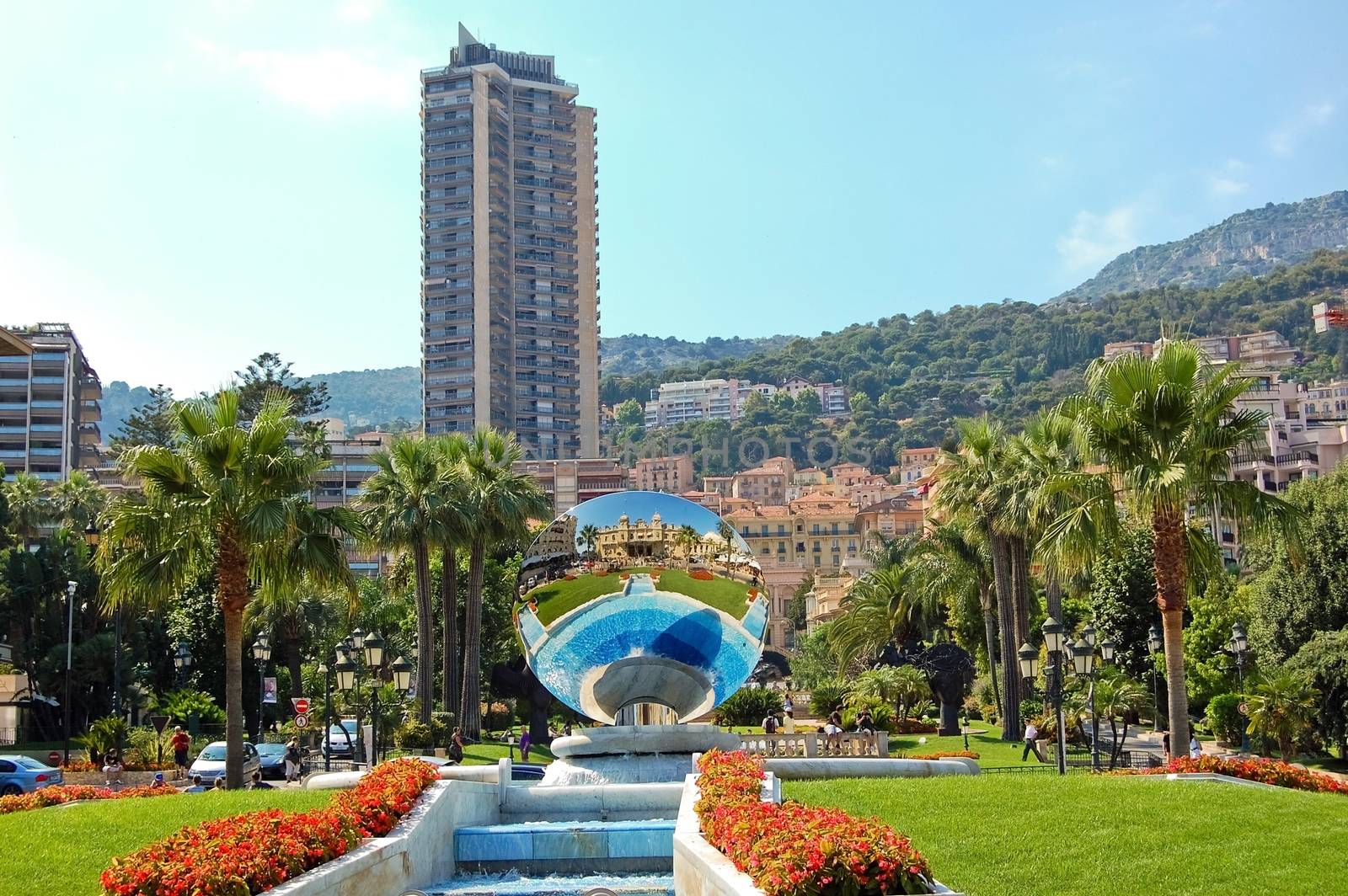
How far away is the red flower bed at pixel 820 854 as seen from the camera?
1002cm

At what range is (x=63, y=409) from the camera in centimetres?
12788

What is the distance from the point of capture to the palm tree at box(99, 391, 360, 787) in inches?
882

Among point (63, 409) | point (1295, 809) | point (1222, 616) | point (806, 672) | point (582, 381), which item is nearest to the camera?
point (1295, 809)

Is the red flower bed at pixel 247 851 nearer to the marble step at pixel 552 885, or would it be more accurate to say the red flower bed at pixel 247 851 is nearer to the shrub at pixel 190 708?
the marble step at pixel 552 885

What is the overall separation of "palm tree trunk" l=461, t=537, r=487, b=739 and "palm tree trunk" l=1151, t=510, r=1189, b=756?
22736 mm

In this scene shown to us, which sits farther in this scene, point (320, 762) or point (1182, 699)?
point (320, 762)

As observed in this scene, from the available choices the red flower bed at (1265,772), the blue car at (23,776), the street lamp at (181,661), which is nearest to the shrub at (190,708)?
the street lamp at (181,661)

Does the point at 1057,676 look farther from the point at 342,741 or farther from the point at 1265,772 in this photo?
the point at 342,741

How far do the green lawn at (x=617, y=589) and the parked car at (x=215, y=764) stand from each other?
10763 millimetres

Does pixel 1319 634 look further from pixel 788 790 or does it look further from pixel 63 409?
pixel 63 409

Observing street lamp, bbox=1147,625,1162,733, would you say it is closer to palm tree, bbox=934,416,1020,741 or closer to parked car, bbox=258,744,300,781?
palm tree, bbox=934,416,1020,741

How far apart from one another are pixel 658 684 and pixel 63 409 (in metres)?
120

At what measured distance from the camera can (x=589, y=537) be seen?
21.8m

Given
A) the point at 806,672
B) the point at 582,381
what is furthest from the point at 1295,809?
the point at 582,381
